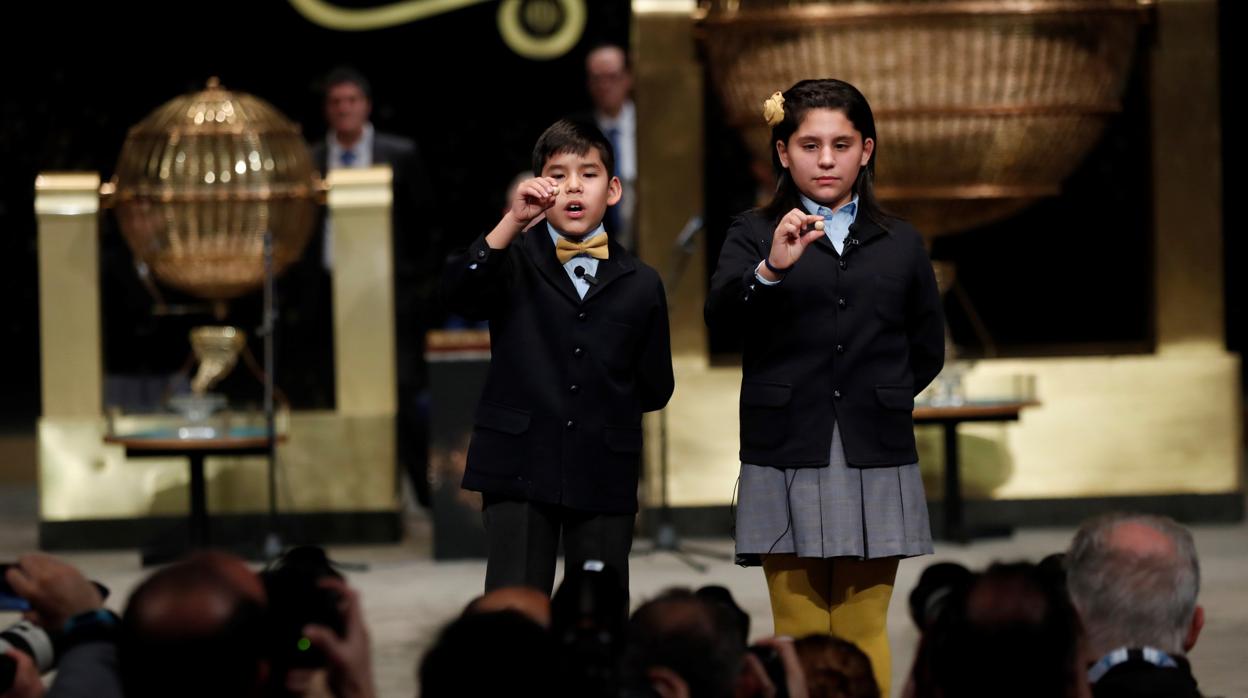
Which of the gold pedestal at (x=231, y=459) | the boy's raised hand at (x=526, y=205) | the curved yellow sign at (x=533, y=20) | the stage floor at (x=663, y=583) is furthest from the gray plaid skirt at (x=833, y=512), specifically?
the curved yellow sign at (x=533, y=20)

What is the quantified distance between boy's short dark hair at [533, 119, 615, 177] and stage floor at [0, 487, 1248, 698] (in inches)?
61.2

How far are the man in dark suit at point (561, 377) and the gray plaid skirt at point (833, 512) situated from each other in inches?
9.7

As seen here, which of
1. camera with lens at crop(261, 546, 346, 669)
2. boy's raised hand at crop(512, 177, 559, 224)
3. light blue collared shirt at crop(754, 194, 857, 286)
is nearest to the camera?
camera with lens at crop(261, 546, 346, 669)

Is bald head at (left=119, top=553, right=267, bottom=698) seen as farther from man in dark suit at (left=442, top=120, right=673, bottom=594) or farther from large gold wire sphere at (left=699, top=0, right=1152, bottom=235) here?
large gold wire sphere at (left=699, top=0, right=1152, bottom=235)

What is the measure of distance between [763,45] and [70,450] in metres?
2.97

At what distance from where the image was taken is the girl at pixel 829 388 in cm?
383

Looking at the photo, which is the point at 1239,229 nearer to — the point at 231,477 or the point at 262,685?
the point at 231,477

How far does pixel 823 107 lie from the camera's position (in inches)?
151

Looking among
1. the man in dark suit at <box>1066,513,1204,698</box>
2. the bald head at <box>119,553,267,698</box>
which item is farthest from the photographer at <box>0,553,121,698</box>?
the man in dark suit at <box>1066,513,1204,698</box>

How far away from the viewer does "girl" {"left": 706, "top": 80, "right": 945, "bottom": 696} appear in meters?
3.83

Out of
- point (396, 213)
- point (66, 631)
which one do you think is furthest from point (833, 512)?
point (396, 213)

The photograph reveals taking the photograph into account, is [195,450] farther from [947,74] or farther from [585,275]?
[585,275]

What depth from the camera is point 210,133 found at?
7559 millimetres

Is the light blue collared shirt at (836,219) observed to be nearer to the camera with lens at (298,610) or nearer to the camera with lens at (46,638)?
the camera with lens at (298,610)
